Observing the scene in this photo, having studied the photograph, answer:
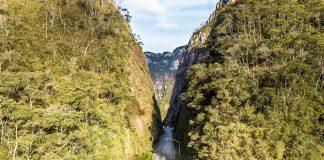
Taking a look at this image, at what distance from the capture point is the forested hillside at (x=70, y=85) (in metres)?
51.3

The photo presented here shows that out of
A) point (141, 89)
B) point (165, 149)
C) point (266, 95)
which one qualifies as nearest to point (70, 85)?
point (141, 89)

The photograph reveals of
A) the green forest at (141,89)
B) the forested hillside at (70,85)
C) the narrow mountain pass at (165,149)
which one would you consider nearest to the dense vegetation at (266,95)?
the green forest at (141,89)

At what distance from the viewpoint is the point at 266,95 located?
6975 centimetres

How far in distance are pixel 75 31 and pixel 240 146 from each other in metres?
55.6

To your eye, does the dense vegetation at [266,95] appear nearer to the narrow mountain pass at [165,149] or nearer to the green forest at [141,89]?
the green forest at [141,89]

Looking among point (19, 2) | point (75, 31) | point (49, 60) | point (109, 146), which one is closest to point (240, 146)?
point (109, 146)

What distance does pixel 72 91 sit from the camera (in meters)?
67.2

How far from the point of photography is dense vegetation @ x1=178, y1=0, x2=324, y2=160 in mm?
64562

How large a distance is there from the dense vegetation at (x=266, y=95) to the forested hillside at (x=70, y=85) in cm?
1609

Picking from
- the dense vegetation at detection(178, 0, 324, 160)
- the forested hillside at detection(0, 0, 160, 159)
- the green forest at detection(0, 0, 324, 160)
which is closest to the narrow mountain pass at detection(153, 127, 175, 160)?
the green forest at detection(0, 0, 324, 160)

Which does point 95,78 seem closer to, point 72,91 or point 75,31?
point 72,91

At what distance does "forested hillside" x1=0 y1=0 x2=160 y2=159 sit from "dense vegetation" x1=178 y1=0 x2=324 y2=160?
16.1 metres

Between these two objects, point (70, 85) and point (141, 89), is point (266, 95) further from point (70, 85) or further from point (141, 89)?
point (141, 89)

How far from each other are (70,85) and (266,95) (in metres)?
39.1
